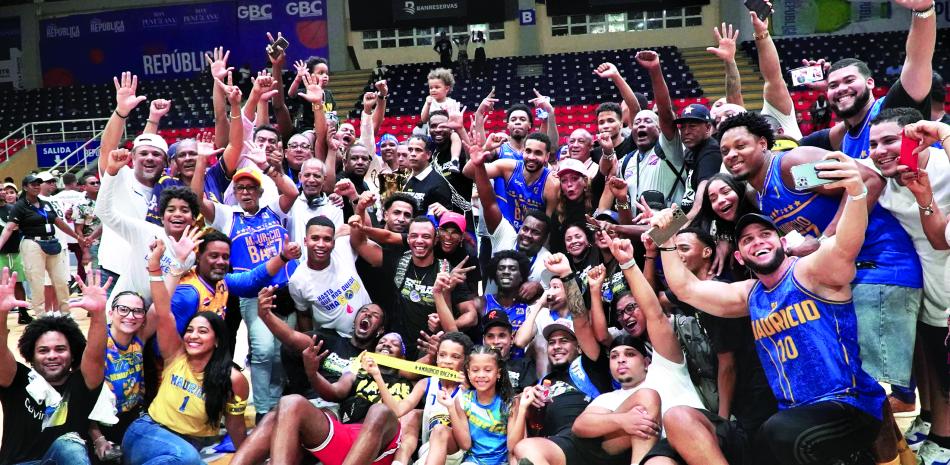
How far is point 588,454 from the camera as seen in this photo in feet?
14.9

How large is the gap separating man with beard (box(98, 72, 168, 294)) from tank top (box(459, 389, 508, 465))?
2.36 m

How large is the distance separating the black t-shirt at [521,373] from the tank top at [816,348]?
1.65 m

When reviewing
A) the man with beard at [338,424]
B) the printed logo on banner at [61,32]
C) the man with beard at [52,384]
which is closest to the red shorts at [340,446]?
the man with beard at [338,424]

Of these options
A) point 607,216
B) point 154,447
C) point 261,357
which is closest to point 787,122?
point 607,216

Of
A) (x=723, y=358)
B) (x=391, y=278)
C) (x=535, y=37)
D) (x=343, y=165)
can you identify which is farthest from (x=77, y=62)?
(x=723, y=358)

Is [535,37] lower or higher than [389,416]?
Answer: higher

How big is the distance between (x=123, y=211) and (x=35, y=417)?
1471 mm

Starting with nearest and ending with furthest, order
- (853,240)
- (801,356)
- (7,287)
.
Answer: (853,240)
(801,356)
(7,287)

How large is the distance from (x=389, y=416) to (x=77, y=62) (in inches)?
914

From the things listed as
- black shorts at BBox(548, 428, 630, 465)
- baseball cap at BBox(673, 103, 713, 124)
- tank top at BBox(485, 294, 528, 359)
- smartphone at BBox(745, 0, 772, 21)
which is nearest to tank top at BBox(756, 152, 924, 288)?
baseball cap at BBox(673, 103, 713, 124)

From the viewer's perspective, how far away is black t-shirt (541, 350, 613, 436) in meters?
4.83

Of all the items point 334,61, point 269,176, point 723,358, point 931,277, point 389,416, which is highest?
point 334,61

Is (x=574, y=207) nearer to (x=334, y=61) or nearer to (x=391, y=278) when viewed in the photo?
(x=391, y=278)

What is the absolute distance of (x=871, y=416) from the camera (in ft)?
12.6
